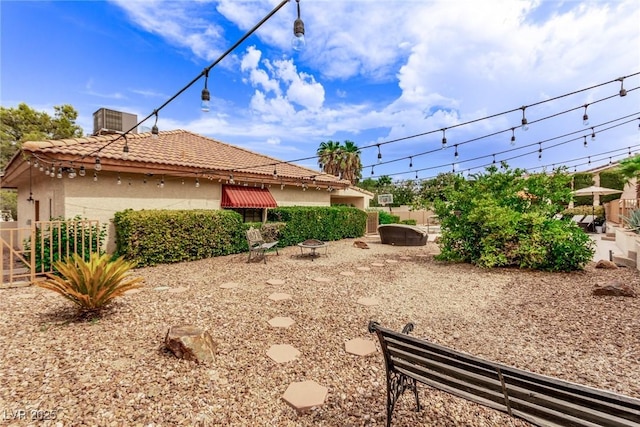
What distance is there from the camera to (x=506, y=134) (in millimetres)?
7652

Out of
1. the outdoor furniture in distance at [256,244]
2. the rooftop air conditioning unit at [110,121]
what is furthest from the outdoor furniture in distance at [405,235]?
the rooftop air conditioning unit at [110,121]

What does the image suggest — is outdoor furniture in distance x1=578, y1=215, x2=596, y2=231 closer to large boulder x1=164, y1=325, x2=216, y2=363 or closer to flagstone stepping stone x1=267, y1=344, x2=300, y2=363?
flagstone stepping stone x1=267, y1=344, x2=300, y2=363

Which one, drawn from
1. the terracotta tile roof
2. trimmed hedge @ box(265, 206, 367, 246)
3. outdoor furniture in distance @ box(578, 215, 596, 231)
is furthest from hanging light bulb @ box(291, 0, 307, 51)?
outdoor furniture in distance @ box(578, 215, 596, 231)

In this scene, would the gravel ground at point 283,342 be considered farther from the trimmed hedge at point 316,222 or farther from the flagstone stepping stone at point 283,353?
the trimmed hedge at point 316,222

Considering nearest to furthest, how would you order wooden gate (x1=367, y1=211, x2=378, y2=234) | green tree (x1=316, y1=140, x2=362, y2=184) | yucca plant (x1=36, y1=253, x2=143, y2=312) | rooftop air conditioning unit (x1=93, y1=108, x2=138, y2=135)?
yucca plant (x1=36, y1=253, x2=143, y2=312) → rooftop air conditioning unit (x1=93, y1=108, x2=138, y2=135) → wooden gate (x1=367, y1=211, x2=378, y2=234) → green tree (x1=316, y1=140, x2=362, y2=184)

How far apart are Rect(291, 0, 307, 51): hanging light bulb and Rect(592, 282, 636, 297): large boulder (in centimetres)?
787

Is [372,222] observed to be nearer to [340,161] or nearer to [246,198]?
[246,198]

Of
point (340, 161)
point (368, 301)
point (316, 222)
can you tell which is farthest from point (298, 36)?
point (340, 161)

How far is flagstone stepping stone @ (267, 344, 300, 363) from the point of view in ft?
12.2

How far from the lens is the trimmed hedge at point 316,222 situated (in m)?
13.6

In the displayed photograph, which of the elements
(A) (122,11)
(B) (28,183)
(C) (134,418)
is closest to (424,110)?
(A) (122,11)

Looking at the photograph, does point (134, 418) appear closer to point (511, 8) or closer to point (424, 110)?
point (511, 8)

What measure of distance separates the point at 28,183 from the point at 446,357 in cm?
1907

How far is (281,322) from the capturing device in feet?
16.1
